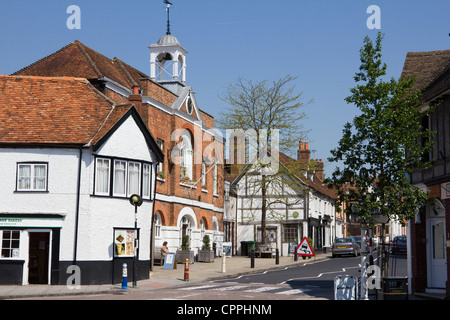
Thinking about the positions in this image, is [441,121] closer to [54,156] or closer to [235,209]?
[54,156]

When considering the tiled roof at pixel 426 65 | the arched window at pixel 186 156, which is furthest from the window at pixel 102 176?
the tiled roof at pixel 426 65

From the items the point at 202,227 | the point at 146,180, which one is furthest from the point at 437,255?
the point at 202,227

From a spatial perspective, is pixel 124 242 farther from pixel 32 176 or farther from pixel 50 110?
pixel 50 110

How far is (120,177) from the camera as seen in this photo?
26219 mm

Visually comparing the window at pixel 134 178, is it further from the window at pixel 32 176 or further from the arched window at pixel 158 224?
the arched window at pixel 158 224

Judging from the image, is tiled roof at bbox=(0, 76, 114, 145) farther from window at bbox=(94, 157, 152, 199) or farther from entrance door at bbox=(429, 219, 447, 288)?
entrance door at bbox=(429, 219, 447, 288)

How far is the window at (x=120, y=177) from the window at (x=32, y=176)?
2.87m

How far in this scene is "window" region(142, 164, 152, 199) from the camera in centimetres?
2739

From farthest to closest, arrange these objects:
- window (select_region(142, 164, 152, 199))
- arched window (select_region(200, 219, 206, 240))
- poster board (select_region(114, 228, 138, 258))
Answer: arched window (select_region(200, 219, 206, 240)) < window (select_region(142, 164, 152, 199)) < poster board (select_region(114, 228, 138, 258))

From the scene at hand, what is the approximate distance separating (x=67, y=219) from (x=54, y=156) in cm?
262

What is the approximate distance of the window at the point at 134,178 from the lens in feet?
87.5

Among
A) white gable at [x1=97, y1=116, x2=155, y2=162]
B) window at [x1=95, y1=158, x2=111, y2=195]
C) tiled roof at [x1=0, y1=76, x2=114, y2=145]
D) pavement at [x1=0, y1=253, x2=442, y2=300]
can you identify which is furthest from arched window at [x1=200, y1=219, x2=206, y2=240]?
tiled roof at [x1=0, y1=76, x2=114, y2=145]

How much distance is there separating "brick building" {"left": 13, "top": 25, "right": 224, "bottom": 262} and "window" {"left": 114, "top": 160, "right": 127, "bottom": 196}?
3865mm

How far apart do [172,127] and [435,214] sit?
1997cm
